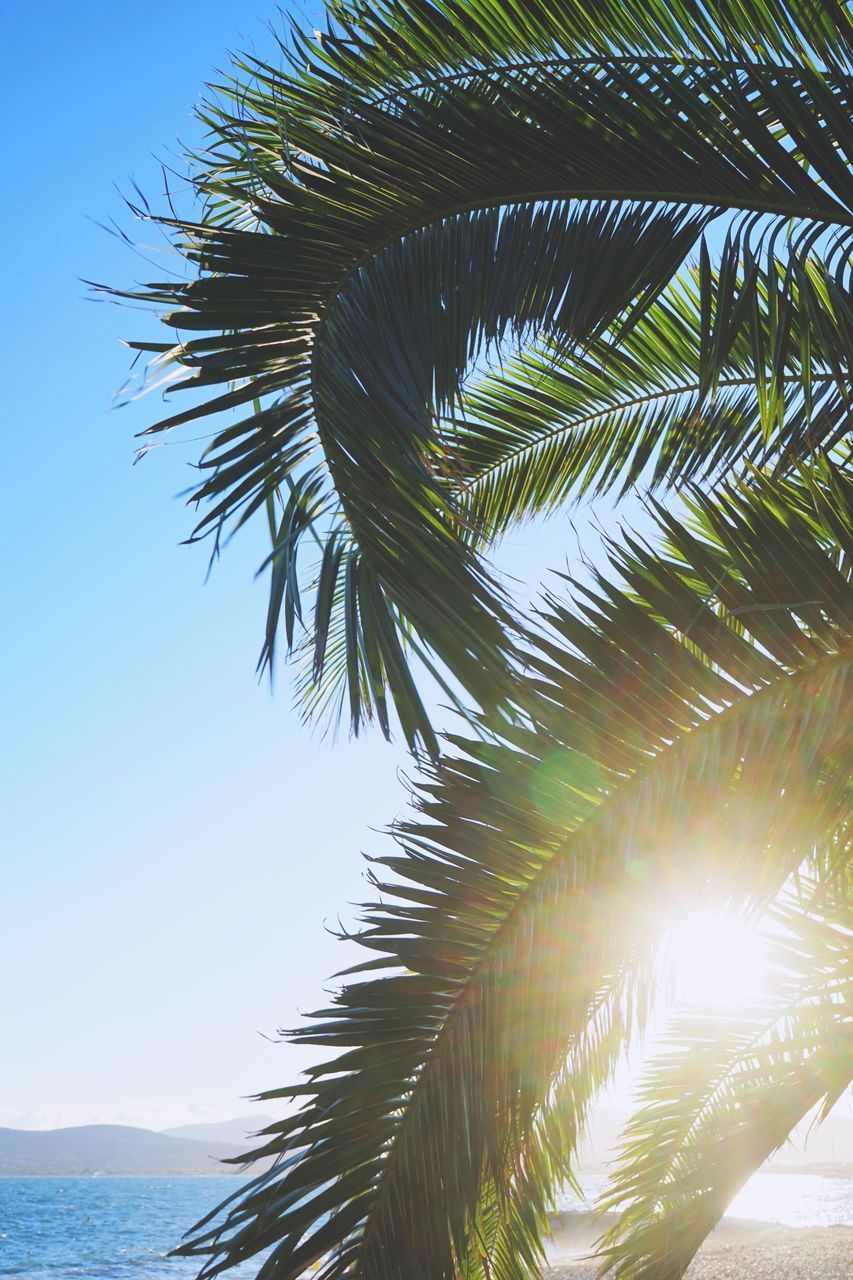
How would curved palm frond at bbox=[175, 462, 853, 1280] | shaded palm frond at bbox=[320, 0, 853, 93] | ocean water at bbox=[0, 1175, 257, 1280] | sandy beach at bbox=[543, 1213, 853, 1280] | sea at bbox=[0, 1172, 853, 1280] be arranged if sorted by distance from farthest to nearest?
1. sea at bbox=[0, 1172, 853, 1280]
2. ocean water at bbox=[0, 1175, 257, 1280]
3. sandy beach at bbox=[543, 1213, 853, 1280]
4. shaded palm frond at bbox=[320, 0, 853, 93]
5. curved palm frond at bbox=[175, 462, 853, 1280]

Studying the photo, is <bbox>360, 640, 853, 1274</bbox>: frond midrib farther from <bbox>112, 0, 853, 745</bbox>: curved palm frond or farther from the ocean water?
the ocean water

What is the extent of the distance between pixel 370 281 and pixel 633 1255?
11.4ft

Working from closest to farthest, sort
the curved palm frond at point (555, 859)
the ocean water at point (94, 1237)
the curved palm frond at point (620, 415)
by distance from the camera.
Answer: the curved palm frond at point (555, 859), the curved palm frond at point (620, 415), the ocean water at point (94, 1237)

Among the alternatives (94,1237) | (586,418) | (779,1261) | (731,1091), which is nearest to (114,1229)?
(94,1237)

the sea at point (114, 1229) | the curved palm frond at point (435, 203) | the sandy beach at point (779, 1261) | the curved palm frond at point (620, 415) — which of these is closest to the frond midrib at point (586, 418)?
the curved palm frond at point (620, 415)

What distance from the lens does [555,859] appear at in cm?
208

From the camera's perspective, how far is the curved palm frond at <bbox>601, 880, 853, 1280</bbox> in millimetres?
3543

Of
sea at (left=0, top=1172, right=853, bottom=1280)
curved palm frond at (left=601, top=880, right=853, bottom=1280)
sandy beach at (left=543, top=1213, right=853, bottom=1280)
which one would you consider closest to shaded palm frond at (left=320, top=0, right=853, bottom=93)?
curved palm frond at (left=601, top=880, right=853, bottom=1280)

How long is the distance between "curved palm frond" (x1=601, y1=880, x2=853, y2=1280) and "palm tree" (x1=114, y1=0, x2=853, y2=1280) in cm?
137

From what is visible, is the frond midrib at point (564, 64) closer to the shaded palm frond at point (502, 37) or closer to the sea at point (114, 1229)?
the shaded palm frond at point (502, 37)

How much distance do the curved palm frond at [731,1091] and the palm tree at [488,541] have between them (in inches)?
53.9

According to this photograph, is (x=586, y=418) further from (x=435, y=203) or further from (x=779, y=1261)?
(x=779, y=1261)

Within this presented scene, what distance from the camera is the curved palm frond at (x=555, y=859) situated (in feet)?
6.34

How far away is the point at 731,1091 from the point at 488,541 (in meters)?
2.84
